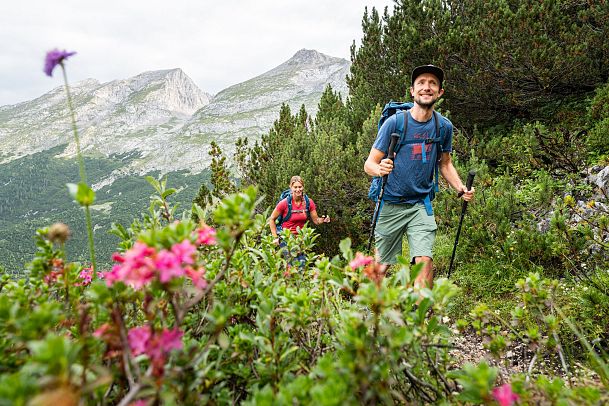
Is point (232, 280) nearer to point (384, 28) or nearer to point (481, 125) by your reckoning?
point (481, 125)

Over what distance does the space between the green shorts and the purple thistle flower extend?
283 centimetres

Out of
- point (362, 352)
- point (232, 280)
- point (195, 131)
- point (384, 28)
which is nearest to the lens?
point (362, 352)

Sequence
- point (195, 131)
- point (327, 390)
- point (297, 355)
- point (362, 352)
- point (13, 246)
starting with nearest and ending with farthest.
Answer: point (327, 390) → point (362, 352) → point (297, 355) → point (13, 246) → point (195, 131)

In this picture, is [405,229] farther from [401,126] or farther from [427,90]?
[427,90]

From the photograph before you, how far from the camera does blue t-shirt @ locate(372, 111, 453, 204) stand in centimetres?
346

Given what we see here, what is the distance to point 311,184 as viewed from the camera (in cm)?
875

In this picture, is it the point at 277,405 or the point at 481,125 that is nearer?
the point at 277,405

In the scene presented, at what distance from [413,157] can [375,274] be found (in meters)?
2.42

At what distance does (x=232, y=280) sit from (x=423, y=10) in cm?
922

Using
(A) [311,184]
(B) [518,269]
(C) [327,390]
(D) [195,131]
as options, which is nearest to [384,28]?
(A) [311,184]

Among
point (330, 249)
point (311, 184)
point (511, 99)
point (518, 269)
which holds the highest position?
point (511, 99)

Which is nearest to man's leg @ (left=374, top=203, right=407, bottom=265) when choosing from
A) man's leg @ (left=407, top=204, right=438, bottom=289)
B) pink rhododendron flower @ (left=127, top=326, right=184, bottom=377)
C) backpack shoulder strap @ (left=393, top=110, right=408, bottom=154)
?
man's leg @ (left=407, top=204, right=438, bottom=289)

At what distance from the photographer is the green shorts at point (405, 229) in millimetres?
3350

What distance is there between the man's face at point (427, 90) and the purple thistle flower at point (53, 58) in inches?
113
